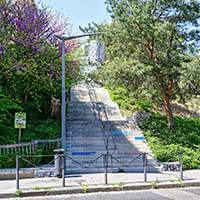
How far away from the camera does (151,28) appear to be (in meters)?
17.7

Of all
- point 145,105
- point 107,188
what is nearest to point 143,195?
point 107,188

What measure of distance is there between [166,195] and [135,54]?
9.53 metres

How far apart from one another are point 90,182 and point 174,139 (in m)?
7.19

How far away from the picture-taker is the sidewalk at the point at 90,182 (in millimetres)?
11367

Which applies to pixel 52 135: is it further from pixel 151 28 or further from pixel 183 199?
pixel 183 199

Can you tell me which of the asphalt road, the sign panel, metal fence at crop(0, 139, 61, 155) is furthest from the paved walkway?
the sign panel

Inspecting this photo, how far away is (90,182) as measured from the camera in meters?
12.5

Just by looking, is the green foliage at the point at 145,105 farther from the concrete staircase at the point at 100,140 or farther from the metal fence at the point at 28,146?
the metal fence at the point at 28,146

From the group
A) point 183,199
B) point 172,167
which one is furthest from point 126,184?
point 172,167

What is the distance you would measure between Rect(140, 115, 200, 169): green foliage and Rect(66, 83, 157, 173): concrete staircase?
1.89ft

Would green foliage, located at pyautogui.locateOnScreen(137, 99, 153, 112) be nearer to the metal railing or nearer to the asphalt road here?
the metal railing

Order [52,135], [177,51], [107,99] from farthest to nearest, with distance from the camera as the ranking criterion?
[107,99] → [177,51] → [52,135]

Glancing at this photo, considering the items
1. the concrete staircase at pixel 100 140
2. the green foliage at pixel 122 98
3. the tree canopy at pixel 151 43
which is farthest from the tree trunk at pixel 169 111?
the green foliage at pixel 122 98

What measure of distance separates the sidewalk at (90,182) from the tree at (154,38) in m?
5.67
